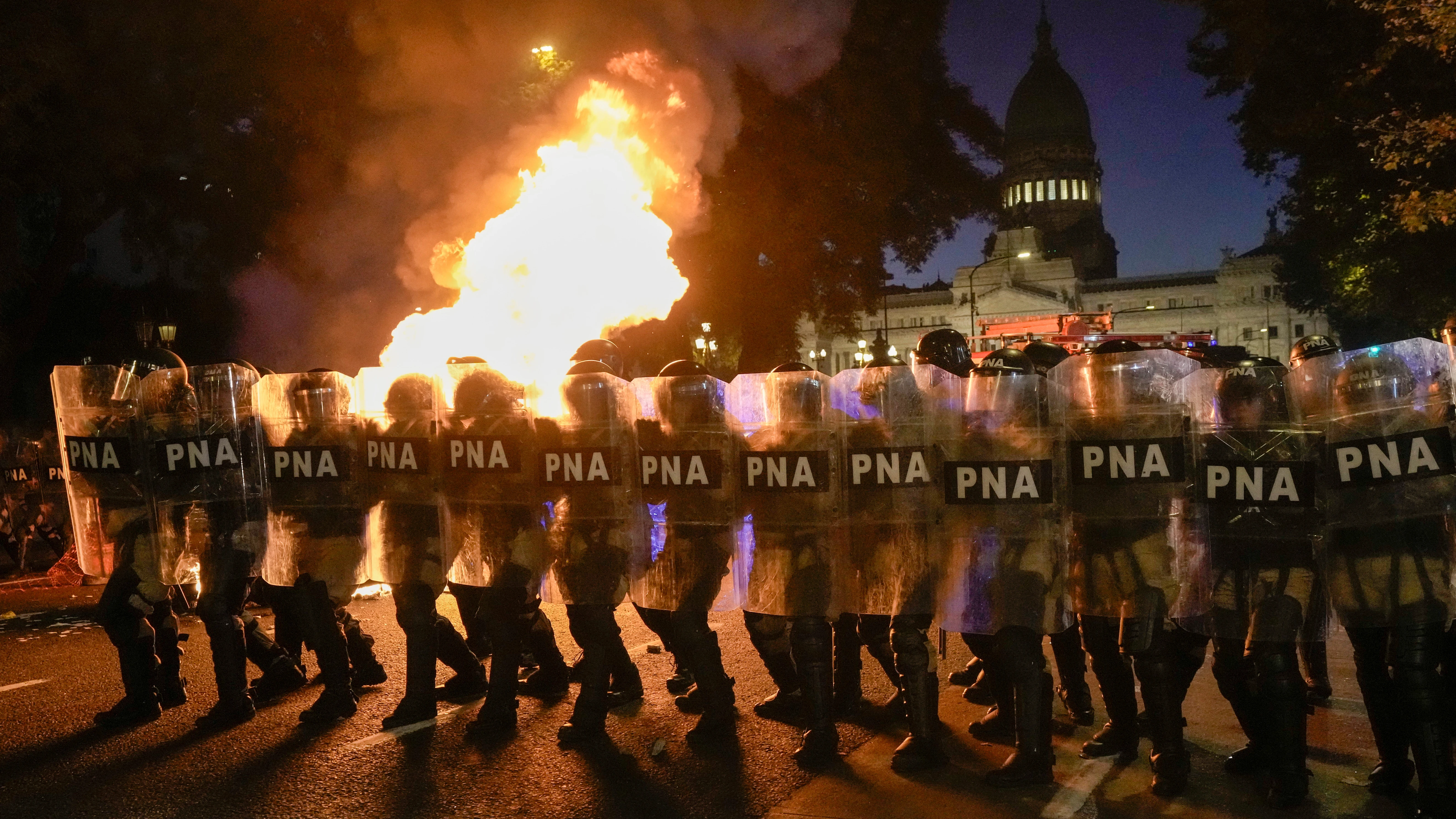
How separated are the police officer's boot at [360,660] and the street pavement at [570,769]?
178mm

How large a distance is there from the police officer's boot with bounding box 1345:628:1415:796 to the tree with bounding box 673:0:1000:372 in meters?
11.7

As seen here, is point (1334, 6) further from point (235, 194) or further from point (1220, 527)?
point (235, 194)

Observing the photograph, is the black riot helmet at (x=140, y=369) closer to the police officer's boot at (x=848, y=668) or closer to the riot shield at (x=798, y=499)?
the riot shield at (x=798, y=499)

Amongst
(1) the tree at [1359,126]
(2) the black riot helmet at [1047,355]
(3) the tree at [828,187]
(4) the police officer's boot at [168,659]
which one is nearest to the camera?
(4) the police officer's boot at [168,659]

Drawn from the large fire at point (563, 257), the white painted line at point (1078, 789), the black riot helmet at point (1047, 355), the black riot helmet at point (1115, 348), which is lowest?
the white painted line at point (1078, 789)

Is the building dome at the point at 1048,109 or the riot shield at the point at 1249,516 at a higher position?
the building dome at the point at 1048,109

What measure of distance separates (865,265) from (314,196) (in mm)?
10053

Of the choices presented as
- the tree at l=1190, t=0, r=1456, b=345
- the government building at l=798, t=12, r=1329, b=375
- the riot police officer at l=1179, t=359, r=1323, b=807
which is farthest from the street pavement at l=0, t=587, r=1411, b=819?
the government building at l=798, t=12, r=1329, b=375

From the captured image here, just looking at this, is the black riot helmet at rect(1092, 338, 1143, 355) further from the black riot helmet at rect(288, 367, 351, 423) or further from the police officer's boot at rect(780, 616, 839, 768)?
the black riot helmet at rect(288, 367, 351, 423)

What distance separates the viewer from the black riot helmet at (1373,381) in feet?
14.5

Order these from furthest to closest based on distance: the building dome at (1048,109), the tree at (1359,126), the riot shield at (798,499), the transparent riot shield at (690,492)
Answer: the building dome at (1048,109) → the tree at (1359,126) → the transparent riot shield at (690,492) → the riot shield at (798,499)

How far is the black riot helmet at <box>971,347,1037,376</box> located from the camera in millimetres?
5121

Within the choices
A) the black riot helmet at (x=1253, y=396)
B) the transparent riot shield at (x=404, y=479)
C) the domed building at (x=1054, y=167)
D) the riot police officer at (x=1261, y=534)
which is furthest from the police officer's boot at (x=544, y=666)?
the domed building at (x=1054, y=167)

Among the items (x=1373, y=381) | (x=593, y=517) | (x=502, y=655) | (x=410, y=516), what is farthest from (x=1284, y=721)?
(x=410, y=516)
